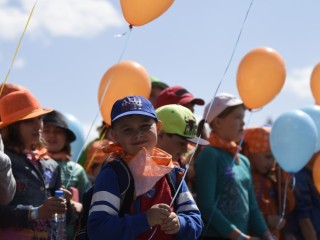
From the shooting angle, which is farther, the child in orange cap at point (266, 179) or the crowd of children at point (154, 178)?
the child in orange cap at point (266, 179)

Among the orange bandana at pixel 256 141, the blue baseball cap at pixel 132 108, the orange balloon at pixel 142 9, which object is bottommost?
the orange bandana at pixel 256 141

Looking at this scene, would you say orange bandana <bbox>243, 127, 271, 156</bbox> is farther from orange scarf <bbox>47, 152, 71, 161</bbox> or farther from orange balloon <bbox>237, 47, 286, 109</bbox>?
orange scarf <bbox>47, 152, 71, 161</bbox>

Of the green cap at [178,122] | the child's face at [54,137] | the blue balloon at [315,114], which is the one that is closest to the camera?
the green cap at [178,122]

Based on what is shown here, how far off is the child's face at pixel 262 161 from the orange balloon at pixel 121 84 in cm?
125

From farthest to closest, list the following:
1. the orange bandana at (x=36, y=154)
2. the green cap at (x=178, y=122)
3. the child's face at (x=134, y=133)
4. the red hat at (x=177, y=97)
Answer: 1. the red hat at (x=177, y=97)
2. the green cap at (x=178, y=122)
3. the orange bandana at (x=36, y=154)
4. the child's face at (x=134, y=133)

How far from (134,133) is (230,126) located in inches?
82.7

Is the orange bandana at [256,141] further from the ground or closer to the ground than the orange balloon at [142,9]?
closer to the ground

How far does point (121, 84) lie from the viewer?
15.3 ft

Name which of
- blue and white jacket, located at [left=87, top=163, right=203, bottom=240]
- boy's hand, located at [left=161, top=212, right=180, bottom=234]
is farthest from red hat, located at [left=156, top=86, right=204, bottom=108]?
boy's hand, located at [left=161, top=212, right=180, bottom=234]

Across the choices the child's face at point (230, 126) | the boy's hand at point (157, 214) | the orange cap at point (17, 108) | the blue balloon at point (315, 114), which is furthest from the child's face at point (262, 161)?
the boy's hand at point (157, 214)

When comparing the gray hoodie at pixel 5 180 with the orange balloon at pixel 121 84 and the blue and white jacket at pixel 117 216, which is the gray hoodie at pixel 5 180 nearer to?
the blue and white jacket at pixel 117 216

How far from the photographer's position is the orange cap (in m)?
3.65

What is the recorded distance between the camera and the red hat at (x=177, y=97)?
4.96m

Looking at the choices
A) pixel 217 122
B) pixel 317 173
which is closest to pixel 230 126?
pixel 217 122
